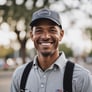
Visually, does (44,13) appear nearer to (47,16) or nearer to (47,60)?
A: (47,16)

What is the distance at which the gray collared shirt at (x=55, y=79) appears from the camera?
3082 mm

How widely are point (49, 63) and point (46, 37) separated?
0.81 ft

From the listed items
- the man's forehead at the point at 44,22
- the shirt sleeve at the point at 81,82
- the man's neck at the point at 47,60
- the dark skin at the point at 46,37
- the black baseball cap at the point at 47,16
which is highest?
the black baseball cap at the point at 47,16

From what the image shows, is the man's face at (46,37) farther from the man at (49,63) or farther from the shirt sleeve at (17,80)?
the shirt sleeve at (17,80)

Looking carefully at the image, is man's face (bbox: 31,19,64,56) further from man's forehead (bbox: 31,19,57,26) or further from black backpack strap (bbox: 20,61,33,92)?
black backpack strap (bbox: 20,61,33,92)

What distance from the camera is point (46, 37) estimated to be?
305cm

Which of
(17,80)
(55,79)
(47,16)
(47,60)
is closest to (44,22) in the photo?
(47,16)

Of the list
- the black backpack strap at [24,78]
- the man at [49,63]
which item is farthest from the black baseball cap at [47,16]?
the black backpack strap at [24,78]

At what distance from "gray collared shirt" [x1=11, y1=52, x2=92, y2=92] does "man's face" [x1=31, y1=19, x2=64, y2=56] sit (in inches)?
6.1

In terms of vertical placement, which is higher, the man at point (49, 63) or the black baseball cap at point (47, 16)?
the black baseball cap at point (47, 16)

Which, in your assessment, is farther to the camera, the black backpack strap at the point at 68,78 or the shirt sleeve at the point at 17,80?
the shirt sleeve at the point at 17,80

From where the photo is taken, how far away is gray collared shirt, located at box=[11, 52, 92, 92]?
121 inches

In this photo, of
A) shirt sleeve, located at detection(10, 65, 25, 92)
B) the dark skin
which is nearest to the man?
the dark skin

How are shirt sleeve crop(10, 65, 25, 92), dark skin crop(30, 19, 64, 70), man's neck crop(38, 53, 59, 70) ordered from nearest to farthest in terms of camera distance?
dark skin crop(30, 19, 64, 70), man's neck crop(38, 53, 59, 70), shirt sleeve crop(10, 65, 25, 92)
